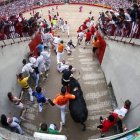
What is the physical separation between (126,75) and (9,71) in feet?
15.5

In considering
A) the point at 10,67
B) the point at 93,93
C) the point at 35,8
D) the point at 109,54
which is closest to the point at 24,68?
the point at 10,67

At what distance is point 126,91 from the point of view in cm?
1079

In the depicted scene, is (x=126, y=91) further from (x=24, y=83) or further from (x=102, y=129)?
(x=24, y=83)

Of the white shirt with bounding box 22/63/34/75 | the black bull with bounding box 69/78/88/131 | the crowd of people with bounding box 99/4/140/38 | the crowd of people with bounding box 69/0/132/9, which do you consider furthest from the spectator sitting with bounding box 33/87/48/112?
the crowd of people with bounding box 69/0/132/9

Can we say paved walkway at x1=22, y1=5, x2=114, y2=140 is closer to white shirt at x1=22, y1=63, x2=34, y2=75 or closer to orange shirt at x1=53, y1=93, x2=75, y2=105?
orange shirt at x1=53, y1=93, x2=75, y2=105

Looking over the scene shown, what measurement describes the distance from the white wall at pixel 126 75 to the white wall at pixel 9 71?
13.5ft

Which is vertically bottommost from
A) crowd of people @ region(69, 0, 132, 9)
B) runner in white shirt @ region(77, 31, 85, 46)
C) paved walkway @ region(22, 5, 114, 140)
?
paved walkway @ region(22, 5, 114, 140)

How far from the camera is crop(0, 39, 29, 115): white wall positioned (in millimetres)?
10719

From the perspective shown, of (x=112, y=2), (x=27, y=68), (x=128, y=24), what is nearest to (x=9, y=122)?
(x=27, y=68)

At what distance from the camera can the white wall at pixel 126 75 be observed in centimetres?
984

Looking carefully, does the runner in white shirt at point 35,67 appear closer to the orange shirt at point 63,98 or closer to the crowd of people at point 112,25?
the crowd of people at point 112,25

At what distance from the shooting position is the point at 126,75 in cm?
1108

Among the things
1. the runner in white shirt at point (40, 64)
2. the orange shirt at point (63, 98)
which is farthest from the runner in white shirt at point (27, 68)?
the orange shirt at point (63, 98)

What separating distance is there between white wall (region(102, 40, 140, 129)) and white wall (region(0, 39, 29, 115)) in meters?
4.10
